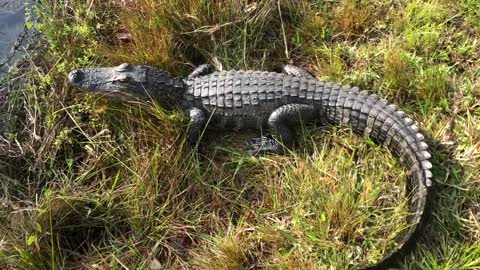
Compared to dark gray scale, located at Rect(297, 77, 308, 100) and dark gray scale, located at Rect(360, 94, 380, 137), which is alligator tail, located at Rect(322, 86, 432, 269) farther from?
dark gray scale, located at Rect(297, 77, 308, 100)

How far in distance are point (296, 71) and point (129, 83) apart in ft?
4.04

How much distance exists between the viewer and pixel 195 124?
3859 mm

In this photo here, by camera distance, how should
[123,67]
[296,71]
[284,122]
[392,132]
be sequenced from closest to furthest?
[392,132], [284,122], [123,67], [296,71]

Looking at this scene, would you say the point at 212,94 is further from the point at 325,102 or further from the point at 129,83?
the point at 325,102

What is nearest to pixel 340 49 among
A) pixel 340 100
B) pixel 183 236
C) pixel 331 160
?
pixel 340 100

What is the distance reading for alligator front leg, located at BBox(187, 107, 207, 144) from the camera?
3.86 meters

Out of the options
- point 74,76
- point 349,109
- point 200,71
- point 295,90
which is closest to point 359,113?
point 349,109

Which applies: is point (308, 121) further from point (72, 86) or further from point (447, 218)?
point (72, 86)

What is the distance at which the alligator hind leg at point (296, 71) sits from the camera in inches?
161

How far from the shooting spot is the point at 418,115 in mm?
3818

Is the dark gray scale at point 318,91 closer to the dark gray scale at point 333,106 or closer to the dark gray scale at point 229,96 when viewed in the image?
the dark gray scale at point 333,106

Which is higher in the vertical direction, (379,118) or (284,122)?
(379,118)

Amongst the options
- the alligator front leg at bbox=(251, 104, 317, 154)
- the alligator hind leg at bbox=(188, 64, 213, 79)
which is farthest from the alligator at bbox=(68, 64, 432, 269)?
the alligator hind leg at bbox=(188, 64, 213, 79)

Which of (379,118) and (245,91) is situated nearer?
(379,118)
